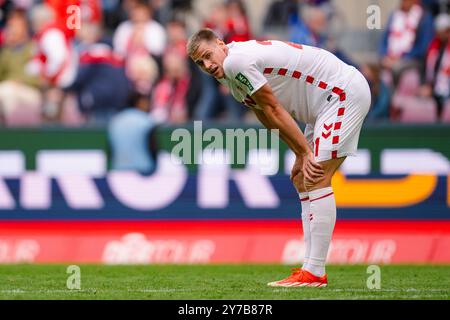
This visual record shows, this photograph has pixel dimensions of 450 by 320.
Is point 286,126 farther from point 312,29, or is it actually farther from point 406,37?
point 406,37

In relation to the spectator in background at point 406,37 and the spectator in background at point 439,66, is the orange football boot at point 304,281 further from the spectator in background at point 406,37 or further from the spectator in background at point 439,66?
the spectator in background at point 406,37

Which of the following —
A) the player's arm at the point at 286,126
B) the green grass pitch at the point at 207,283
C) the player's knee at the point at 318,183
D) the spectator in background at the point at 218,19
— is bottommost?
the green grass pitch at the point at 207,283

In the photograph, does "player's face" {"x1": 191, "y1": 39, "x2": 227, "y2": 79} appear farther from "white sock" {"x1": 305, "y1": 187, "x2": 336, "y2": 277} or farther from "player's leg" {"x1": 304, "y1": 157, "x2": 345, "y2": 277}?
"white sock" {"x1": 305, "y1": 187, "x2": 336, "y2": 277}

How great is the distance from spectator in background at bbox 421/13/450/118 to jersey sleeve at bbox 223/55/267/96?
690cm

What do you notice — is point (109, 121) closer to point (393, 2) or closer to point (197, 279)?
point (393, 2)

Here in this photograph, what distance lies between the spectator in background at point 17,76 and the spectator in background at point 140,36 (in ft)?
4.13

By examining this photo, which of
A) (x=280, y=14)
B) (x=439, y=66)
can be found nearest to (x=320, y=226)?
(x=439, y=66)

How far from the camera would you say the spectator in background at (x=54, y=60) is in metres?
14.5

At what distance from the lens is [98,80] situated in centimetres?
1456

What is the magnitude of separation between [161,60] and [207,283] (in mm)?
6672

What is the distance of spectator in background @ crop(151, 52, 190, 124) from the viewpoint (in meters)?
14.5

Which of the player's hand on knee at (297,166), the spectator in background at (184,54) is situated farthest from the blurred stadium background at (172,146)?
the player's hand on knee at (297,166)

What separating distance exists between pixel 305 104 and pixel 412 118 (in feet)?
20.2
